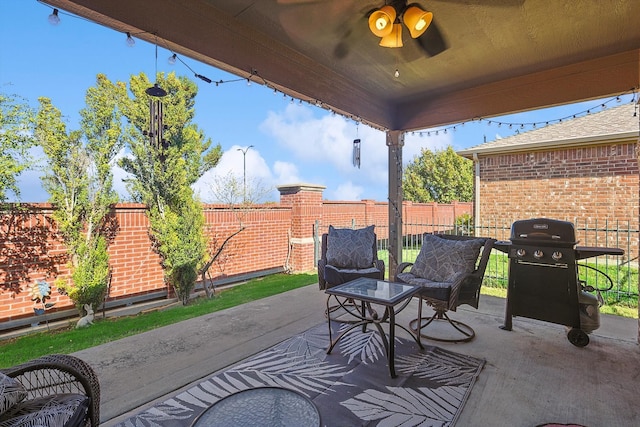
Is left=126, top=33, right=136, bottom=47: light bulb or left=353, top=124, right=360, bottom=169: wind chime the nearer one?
left=126, top=33, right=136, bottom=47: light bulb

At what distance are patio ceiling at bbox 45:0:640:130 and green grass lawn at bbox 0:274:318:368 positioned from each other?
2895 mm

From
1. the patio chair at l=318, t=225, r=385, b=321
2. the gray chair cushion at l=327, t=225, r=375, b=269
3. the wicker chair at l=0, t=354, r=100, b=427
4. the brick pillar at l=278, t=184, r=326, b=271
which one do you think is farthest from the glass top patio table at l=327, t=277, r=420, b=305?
the brick pillar at l=278, t=184, r=326, b=271

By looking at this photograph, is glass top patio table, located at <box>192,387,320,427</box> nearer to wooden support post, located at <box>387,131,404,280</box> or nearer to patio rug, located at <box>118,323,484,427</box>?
patio rug, located at <box>118,323,484,427</box>

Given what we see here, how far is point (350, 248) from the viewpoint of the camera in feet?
13.4

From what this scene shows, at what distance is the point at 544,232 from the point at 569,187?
4211 mm

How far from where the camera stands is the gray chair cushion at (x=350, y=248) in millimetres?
4016

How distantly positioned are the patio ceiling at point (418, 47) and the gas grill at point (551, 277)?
62.9 inches

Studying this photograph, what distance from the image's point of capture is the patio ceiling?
2.29 metres

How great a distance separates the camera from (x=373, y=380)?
2.28 meters

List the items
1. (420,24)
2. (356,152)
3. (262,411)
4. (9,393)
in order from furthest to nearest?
(356,152) → (420,24) → (262,411) → (9,393)

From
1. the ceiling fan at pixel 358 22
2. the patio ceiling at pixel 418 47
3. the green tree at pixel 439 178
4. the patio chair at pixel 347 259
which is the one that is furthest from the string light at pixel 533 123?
the green tree at pixel 439 178

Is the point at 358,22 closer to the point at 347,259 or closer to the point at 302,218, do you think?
the point at 347,259

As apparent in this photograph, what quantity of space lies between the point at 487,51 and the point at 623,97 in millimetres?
1554

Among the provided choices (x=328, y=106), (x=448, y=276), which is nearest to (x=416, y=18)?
(x=328, y=106)
